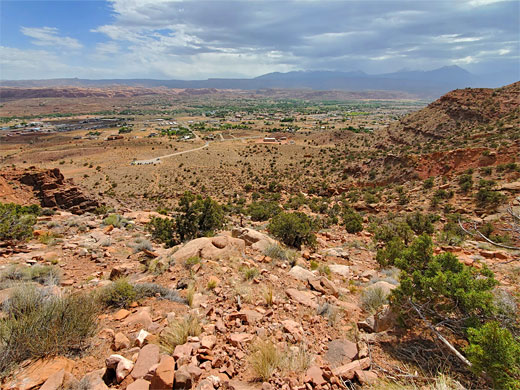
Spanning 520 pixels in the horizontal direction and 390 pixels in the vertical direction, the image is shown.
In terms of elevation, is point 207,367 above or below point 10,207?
above

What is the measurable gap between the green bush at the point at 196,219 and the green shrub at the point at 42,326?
6.97 m

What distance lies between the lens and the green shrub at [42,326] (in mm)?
3531

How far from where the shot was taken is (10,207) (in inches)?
474

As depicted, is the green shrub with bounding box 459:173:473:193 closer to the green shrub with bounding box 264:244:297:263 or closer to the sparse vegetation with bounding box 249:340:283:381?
the green shrub with bounding box 264:244:297:263

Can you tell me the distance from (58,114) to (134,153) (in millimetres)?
134591

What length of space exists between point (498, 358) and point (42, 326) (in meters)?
6.32

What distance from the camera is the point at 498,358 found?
3.05 metres

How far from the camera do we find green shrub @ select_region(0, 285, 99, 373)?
3.53 metres

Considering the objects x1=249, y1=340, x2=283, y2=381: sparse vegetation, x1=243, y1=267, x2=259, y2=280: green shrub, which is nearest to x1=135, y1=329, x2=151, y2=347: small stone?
x1=249, y1=340, x2=283, y2=381: sparse vegetation

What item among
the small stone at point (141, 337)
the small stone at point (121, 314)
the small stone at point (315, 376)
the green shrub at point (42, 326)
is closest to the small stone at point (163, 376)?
the small stone at point (141, 337)

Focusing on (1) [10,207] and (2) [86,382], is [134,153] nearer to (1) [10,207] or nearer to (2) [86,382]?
(1) [10,207]

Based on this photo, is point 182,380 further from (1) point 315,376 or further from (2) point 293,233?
(2) point 293,233

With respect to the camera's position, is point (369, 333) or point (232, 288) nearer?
point (369, 333)

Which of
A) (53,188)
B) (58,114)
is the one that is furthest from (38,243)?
(58,114)
